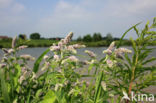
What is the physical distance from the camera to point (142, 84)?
1270 millimetres

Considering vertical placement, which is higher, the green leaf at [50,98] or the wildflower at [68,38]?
the wildflower at [68,38]

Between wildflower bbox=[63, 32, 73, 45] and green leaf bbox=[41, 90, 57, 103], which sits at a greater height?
wildflower bbox=[63, 32, 73, 45]

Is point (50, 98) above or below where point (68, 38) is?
below

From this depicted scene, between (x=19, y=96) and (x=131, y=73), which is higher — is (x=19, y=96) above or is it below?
below

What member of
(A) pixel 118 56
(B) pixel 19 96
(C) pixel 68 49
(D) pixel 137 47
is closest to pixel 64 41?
(C) pixel 68 49

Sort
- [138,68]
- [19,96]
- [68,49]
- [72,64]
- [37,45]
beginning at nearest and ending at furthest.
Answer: [138,68] → [68,49] → [72,64] → [19,96] → [37,45]

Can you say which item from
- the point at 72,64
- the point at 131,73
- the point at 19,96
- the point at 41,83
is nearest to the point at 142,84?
the point at 131,73

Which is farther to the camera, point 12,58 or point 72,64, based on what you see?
point 12,58

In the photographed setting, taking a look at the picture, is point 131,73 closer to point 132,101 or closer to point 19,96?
point 132,101

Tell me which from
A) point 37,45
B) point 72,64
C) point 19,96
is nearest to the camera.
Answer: point 72,64

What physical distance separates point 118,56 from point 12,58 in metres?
1.26

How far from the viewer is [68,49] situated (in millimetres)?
1378

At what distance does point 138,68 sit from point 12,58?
55.4 inches

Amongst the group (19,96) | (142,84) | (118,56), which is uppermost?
(118,56)
